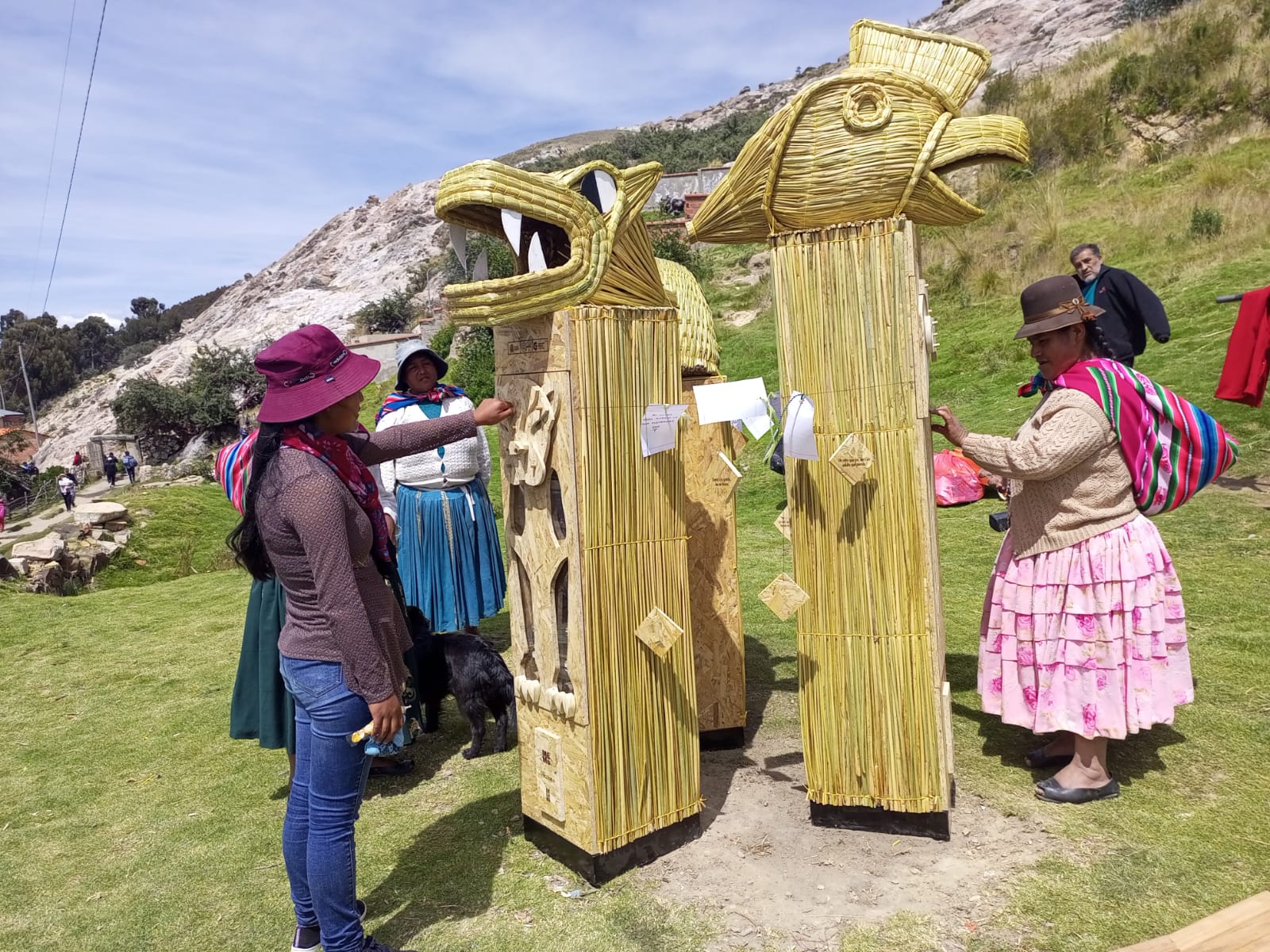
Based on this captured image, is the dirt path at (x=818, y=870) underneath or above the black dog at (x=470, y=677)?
underneath

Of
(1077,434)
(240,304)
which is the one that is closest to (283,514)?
(1077,434)

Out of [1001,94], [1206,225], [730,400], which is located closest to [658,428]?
[730,400]


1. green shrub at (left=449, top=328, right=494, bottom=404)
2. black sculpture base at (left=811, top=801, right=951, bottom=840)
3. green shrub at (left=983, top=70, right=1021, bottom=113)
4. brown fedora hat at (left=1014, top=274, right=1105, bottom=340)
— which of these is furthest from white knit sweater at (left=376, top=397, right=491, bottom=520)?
green shrub at (left=983, top=70, right=1021, bottom=113)

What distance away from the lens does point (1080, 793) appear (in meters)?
→ 2.71

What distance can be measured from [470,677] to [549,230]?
77.4 inches

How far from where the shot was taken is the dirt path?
2236mm

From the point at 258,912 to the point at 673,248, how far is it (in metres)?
14.4

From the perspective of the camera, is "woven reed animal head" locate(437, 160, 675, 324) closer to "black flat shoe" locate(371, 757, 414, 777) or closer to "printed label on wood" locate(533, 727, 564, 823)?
"printed label on wood" locate(533, 727, 564, 823)

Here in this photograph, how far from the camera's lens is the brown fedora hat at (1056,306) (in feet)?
8.73

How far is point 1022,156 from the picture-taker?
2514 millimetres

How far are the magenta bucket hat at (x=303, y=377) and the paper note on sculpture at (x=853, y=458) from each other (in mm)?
1380

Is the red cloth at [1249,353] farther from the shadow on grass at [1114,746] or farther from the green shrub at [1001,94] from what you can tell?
the green shrub at [1001,94]

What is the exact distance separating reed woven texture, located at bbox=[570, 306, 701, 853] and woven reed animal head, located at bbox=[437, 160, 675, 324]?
10 cm

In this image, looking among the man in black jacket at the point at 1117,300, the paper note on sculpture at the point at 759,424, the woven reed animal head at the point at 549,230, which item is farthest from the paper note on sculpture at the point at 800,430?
the man in black jacket at the point at 1117,300
